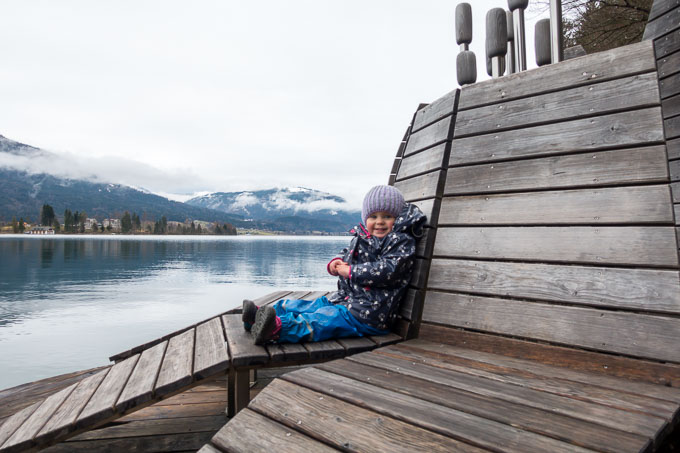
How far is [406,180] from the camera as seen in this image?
11.3ft

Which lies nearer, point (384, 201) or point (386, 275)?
point (386, 275)

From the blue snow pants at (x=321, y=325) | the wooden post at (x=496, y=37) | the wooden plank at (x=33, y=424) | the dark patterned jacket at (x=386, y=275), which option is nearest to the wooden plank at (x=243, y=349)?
the blue snow pants at (x=321, y=325)

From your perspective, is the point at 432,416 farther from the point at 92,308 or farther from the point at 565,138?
the point at 92,308

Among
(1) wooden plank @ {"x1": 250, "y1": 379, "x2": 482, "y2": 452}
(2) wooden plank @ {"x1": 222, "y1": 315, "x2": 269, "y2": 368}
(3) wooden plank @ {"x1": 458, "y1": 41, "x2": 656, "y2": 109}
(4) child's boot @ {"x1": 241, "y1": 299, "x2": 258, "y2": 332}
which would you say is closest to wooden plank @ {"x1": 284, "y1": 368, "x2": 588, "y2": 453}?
(1) wooden plank @ {"x1": 250, "y1": 379, "x2": 482, "y2": 452}

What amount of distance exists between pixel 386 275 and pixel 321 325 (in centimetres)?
56

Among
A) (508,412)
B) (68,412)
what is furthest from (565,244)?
(68,412)

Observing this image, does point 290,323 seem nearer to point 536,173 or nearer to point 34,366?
point 536,173

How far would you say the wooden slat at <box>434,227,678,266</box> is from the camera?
2.07m

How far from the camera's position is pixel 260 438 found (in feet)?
4.81

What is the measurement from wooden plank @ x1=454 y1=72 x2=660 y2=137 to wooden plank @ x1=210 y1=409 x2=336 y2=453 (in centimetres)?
244

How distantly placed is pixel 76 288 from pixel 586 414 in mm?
27457

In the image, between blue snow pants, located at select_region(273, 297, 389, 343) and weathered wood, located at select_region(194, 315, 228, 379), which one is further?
blue snow pants, located at select_region(273, 297, 389, 343)

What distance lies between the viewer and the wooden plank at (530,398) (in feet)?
4.67

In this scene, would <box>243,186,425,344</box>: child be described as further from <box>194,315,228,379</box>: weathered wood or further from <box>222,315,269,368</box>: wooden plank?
<box>194,315,228,379</box>: weathered wood
